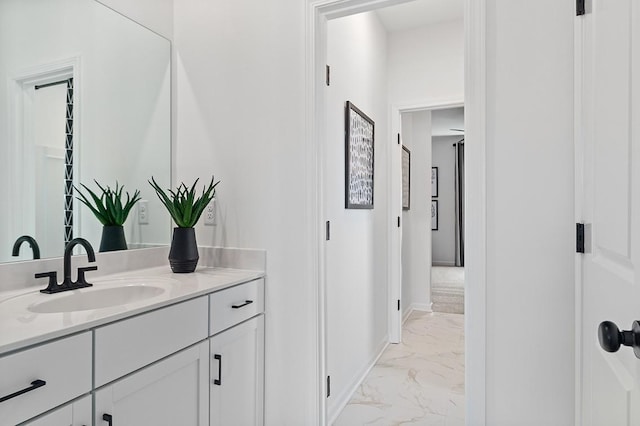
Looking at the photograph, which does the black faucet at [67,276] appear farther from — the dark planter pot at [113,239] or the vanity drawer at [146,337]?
the vanity drawer at [146,337]

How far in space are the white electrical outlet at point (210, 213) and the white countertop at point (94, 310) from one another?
24cm

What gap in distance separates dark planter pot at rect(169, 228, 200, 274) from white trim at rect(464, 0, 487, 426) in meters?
1.22

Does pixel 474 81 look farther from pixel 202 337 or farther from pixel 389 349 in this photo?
pixel 389 349

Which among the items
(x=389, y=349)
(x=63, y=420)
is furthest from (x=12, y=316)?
(x=389, y=349)

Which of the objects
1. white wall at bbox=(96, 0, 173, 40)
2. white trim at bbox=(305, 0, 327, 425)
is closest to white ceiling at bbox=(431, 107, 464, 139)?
white trim at bbox=(305, 0, 327, 425)

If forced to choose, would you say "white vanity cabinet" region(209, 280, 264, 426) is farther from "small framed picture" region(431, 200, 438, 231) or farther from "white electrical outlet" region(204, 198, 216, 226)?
"small framed picture" region(431, 200, 438, 231)

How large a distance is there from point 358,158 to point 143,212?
142 centimetres

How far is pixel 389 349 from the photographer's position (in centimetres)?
329

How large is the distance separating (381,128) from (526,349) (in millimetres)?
2276

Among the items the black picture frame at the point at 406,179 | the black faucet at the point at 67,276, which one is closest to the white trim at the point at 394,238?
the black picture frame at the point at 406,179

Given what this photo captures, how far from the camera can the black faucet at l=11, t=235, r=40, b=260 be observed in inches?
56.4

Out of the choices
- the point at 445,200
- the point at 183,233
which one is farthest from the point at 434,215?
the point at 183,233

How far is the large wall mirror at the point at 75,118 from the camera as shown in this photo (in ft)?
4.72

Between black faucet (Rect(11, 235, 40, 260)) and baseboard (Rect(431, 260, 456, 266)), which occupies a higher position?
black faucet (Rect(11, 235, 40, 260))
